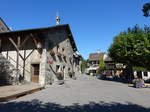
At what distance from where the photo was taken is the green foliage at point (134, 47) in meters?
20.0

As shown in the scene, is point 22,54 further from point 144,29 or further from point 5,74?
point 144,29

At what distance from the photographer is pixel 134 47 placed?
2044cm

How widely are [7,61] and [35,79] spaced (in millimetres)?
3623

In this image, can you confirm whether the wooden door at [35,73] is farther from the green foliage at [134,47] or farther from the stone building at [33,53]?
the green foliage at [134,47]

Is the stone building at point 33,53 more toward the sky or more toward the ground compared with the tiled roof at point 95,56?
more toward the ground

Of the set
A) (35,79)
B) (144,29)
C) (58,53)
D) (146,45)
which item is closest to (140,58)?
(146,45)

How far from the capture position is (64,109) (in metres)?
6.83

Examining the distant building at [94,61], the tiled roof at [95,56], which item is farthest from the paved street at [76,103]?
the tiled roof at [95,56]

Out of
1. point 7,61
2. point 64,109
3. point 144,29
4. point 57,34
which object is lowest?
point 64,109

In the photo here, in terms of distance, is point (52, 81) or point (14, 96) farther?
point (52, 81)

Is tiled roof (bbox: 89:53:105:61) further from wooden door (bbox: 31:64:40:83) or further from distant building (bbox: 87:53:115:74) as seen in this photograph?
wooden door (bbox: 31:64:40:83)

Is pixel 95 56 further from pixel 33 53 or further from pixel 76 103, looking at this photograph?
pixel 76 103

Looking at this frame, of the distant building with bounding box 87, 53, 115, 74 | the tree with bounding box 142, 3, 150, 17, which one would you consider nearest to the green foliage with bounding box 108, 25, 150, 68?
the tree with bounding box 142, 3, 150, 17

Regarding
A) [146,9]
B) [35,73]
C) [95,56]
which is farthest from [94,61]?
[146,9]
